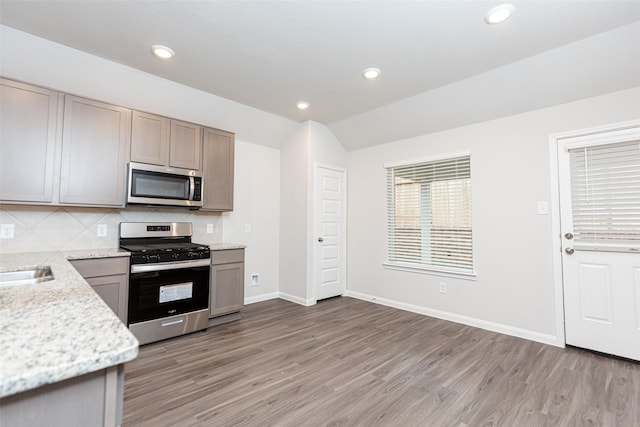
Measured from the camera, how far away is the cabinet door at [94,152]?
2.70 m

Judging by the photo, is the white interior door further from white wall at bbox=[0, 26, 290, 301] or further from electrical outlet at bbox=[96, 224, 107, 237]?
electrical outlet at bbox=[96, 224, 107, 237]

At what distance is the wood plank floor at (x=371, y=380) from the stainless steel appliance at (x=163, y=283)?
0.55ft

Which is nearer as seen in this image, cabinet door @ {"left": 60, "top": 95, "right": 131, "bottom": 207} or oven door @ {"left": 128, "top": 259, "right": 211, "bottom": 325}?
cabinet door @ {"left": 60, "top": 95, "right": 131, "bottom": 207}

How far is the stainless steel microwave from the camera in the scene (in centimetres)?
301

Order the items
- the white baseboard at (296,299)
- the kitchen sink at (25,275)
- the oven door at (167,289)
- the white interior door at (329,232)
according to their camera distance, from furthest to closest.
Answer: the white interior door at (329,232), the white baseboard at (296,299), the oven door at (167,289), the kitchen sink at (25,275)

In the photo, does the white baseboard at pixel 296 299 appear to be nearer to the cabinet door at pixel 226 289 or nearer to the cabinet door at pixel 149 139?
the cabinet door at pixel 226 289

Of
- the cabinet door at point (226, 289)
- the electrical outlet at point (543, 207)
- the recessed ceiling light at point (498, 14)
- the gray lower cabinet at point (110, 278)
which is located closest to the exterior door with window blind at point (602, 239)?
the electrical outlet at point (543, 207)

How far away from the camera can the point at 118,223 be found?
127 inches

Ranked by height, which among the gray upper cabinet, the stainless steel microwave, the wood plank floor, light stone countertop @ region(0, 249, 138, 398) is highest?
the gray upper cabinet

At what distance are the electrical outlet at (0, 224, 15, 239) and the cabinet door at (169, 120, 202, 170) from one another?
1431mm

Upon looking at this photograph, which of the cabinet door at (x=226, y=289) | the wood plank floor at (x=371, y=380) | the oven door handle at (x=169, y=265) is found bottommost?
the wood plank floor at (x=371, y=380)

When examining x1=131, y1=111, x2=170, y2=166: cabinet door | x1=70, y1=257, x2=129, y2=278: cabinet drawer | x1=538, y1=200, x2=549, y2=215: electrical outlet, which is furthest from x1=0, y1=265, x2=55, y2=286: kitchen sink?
x1=538, y1=200, x2=549, y2=215: electrical outlet

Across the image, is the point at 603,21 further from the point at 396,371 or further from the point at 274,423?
the point at 274,423

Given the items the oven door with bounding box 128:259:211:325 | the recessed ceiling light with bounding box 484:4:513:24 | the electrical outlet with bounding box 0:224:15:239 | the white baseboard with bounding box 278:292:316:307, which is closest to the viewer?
the recessed ceiling light with bounding box 484:4:513:24
